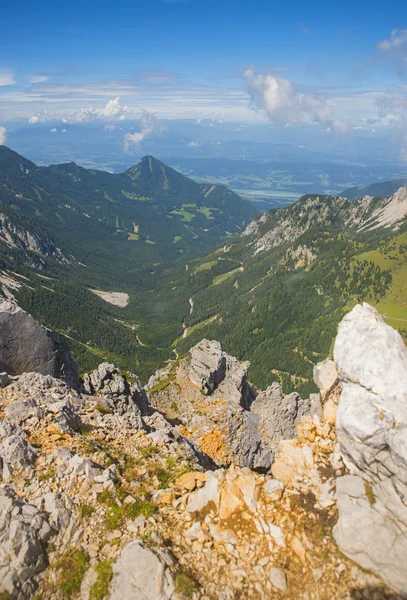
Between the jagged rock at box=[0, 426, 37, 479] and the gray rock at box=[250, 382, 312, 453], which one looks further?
the gray rock at box=[250, 382, 312, 453]

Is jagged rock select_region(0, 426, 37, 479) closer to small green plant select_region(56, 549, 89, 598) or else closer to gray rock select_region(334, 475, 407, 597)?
small green plant select_region(56, 549, 89, 598)

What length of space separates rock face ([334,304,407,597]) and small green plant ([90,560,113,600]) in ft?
27.3

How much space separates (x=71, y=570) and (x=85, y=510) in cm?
223

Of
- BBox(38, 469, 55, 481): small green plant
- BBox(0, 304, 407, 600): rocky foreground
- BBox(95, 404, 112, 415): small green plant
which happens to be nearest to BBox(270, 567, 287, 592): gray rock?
BBox(0, 304, 407, 600): rocky foreground

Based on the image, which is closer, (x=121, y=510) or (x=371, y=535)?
(x=371, y=535)

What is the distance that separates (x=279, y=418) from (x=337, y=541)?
2853 cm

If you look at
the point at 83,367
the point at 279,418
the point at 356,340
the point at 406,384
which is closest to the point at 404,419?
the point at 406,384

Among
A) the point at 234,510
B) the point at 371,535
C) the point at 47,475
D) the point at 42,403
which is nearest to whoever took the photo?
the point at 371,535

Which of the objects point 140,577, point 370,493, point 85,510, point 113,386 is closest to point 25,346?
point 113,386

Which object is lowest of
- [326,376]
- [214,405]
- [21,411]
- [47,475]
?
[214,405]

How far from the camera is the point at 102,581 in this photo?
38.7 feet

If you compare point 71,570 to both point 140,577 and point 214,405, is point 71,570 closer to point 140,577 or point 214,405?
point 140,577

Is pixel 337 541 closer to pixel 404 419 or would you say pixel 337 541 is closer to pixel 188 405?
pixel 404 419

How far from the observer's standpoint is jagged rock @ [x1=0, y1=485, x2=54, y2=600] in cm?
1136
